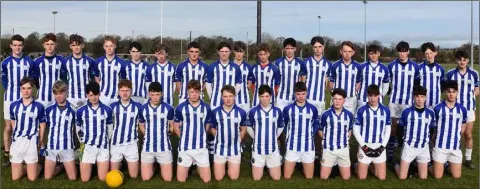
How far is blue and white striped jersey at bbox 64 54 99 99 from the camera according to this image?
20.0 ft

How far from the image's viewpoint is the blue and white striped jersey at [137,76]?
630cm

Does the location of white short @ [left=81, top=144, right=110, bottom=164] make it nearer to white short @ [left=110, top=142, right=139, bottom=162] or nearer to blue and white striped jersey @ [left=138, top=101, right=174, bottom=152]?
white short @ [left=110, top=142, right=139, bottom=162]

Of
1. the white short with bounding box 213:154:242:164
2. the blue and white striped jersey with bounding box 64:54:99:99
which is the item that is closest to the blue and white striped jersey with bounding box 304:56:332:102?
the white short with bounding box 213:154:242:164

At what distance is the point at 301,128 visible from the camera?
5.49 m

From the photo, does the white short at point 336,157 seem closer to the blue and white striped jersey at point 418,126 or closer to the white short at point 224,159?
the blue and white striped jersey at point 418,126

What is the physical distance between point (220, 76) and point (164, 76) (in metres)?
0.80

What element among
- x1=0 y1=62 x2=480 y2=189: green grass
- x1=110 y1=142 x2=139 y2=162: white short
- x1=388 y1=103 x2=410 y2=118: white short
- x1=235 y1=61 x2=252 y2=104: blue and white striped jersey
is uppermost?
x1=235 y1=61 x2=252 y2=104: blue and white striped jersey

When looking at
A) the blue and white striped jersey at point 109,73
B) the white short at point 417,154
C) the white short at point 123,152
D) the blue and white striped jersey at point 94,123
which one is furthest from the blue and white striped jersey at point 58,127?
the white short at point 417,154

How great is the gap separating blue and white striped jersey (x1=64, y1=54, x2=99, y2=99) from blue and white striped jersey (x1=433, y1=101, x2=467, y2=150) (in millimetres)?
4610

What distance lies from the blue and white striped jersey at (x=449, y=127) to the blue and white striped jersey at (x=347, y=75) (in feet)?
3.83

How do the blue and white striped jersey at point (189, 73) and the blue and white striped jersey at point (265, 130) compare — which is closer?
the blue and white striped jersey at point (265, 130)

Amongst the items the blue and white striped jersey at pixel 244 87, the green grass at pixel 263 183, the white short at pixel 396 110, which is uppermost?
the blue and white striped jersey at pixel 244 87

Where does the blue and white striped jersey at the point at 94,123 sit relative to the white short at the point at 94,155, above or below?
above

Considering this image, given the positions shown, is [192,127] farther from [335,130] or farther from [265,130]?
[335,130]
